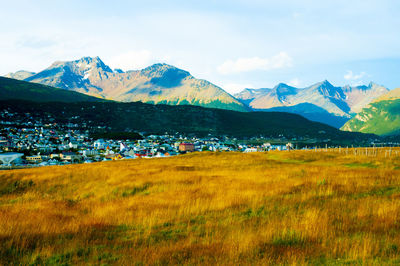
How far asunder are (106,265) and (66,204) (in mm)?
7761

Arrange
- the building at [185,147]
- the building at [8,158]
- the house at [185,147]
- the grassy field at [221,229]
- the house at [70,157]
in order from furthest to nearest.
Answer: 1. the building at [185,147]
2. the house at [185,147]
3. the house at [70,157]
4. the building at [8,158]
5. the grassy field at [221,229]

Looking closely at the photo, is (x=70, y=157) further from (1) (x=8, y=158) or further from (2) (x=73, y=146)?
(2) (x=73, y=146)

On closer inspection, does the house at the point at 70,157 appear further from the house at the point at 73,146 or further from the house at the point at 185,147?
the house at the point at 185,147

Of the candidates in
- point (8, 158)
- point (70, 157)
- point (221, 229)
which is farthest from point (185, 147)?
point (221, 229)

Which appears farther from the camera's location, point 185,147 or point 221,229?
point 185,147

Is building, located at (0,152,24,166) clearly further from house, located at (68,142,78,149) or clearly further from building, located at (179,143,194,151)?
building, located at (179,143,194,151)

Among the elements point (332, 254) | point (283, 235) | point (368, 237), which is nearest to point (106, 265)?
point (283, 235)

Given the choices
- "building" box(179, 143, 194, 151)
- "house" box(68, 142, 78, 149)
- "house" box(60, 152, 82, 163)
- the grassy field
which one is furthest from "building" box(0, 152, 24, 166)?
the grassy field

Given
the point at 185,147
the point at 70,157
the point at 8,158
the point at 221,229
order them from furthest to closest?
the point at 185,147
the point at 70,157
the point at 8,158
the point at 221,229

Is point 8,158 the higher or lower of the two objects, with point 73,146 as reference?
higher

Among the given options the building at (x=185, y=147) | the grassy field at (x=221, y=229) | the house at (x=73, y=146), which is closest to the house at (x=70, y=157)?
the house at (x=73, y=146)

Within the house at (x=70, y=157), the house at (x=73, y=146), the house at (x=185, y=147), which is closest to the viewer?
the house at (x=70, y=157)

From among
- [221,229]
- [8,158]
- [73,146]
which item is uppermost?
[221,229]

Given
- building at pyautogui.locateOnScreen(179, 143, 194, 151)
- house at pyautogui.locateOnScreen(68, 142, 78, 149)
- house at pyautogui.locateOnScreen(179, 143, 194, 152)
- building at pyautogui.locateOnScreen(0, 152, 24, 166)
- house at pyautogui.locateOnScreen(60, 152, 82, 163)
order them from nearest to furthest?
building at pyautogui.locateOnScreen(0, 152, 24, 166), house at pyautogui.locateOnScreen(60, 152, 82, 163), house at pyautogui.locateOnScreen(68, 142, 78, 149), house at pyautogui.locateOnScreen(179, 143, 194, 152), building at pyautogui.locateOnScreen(179, 143, 194, 151)
